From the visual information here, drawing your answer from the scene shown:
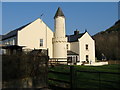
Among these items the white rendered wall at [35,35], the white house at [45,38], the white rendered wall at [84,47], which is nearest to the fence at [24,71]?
the white house at [45,38]

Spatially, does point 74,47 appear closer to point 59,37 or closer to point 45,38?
point 59,37

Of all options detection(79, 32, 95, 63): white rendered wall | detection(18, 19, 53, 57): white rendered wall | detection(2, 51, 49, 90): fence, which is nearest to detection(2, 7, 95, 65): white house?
detection(18, 19, 53, 57): white rendered wall

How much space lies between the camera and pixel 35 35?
34812mm

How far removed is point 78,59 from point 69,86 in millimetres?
31670

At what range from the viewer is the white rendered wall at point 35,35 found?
3362 centimetres

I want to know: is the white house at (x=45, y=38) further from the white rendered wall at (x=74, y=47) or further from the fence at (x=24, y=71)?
the fence at (x=24, y=71)

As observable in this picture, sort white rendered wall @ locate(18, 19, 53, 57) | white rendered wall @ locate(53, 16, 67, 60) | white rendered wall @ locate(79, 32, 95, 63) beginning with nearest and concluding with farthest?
white rendered wall @ locate(18, 19, 53, 57)
white rendered wall @ locate(53, 16, 67, 60)
white rendered wall @ locate(79, 32, 95, 63)

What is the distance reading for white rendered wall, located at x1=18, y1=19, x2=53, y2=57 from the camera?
110 feet

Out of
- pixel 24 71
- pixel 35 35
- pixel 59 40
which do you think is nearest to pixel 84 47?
pixel 59 40

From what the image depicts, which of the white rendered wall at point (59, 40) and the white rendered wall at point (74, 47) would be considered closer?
the white rendered wall at point (59, 40)

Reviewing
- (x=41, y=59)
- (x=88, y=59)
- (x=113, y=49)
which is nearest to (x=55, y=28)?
(x=88, y=59)

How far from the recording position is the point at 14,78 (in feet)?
29.3

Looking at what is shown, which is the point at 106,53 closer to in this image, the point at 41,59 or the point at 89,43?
the point at 89,43

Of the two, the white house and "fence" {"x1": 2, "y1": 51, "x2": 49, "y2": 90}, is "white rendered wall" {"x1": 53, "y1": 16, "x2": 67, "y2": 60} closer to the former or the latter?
the white house
